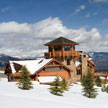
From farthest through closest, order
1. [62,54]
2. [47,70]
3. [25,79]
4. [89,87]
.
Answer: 1. [62,54]
2. [47,70]
3. [89,87]
4. [25,79]

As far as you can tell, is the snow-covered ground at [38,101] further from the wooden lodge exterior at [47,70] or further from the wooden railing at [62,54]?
Answer: the wooden railing at [62,54]

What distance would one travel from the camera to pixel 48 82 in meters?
33.2

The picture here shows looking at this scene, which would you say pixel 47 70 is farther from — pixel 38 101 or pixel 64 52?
pixel 38 101

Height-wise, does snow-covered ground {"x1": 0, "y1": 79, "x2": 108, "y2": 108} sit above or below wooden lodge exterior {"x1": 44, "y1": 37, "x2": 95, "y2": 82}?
below

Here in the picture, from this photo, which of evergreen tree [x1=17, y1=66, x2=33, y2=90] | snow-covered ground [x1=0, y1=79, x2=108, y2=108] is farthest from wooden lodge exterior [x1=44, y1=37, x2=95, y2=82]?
snow-covered ground [x1=0, y1=79, x2=108, y2=108]

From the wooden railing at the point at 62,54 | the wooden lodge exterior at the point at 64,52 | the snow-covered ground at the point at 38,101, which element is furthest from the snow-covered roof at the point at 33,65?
the snow-covered ground at the point at 38,101

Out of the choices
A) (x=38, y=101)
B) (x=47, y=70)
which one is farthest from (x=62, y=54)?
(x=38, y=101)

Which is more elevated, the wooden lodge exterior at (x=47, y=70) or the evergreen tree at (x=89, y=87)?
the wooden lodge exterior at (x=47, y=70)

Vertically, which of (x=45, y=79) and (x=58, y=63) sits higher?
(x=58, y=63)

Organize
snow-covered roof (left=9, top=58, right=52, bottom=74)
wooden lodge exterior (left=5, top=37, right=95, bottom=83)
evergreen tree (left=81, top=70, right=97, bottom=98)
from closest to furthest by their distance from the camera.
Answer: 1. evergreen tree (left=81, top=70, right=97, bottom=98)
2. snow-covered roof (left=9, top=58, right=52, bottom=74)
3. wooden lodge exterior (left=5, top=37, right=95, bottom=83)

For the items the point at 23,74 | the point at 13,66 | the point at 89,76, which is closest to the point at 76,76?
the point at 13,66

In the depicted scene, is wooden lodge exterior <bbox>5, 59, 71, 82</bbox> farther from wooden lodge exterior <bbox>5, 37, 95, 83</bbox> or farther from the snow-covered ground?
the snow-covered ground

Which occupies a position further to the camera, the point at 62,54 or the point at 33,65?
the point at 62,54

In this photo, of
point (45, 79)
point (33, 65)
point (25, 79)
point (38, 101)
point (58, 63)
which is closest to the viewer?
point (38, 101)
